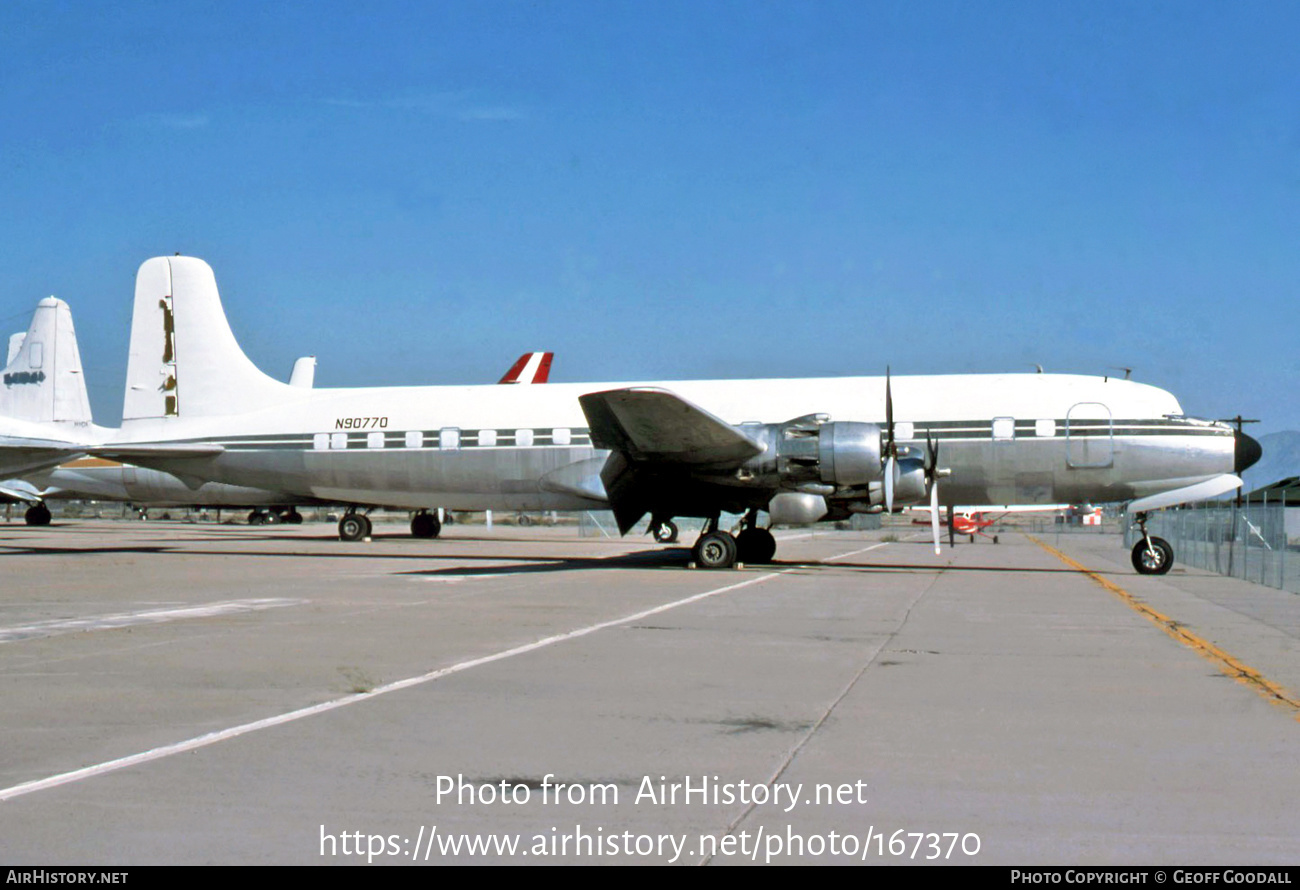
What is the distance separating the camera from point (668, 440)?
67.8ft

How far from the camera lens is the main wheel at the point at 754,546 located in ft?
79.8

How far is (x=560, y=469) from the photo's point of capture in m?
24.7

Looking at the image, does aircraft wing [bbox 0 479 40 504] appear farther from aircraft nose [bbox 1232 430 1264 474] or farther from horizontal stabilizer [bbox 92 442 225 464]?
aircraft nose [bbox 1232 430 1264 474]

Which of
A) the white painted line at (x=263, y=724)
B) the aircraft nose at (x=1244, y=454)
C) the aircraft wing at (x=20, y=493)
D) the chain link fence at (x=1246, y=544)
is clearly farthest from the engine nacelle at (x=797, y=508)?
the aircraft wing at (x=20, y=493)

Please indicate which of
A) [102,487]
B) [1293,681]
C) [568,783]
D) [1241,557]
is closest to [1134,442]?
[1241,557]

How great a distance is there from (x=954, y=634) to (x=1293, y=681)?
3593 millimetres

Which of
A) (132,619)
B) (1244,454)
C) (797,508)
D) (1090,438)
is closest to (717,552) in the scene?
(797,508)

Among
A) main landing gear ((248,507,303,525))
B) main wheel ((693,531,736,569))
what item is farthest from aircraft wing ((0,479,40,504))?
main wheel ((693,531,736,569))

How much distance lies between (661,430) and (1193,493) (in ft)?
33.8

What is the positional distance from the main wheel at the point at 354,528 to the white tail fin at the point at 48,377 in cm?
850

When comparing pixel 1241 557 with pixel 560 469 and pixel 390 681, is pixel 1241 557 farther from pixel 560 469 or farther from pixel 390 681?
pixel 390 681

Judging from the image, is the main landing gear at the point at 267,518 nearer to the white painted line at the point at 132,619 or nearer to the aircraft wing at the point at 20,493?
the aircraft wing at the point at 20,493

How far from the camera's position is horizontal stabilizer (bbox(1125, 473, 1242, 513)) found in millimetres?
21656

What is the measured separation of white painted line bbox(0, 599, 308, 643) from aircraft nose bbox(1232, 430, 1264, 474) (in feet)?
56.1
